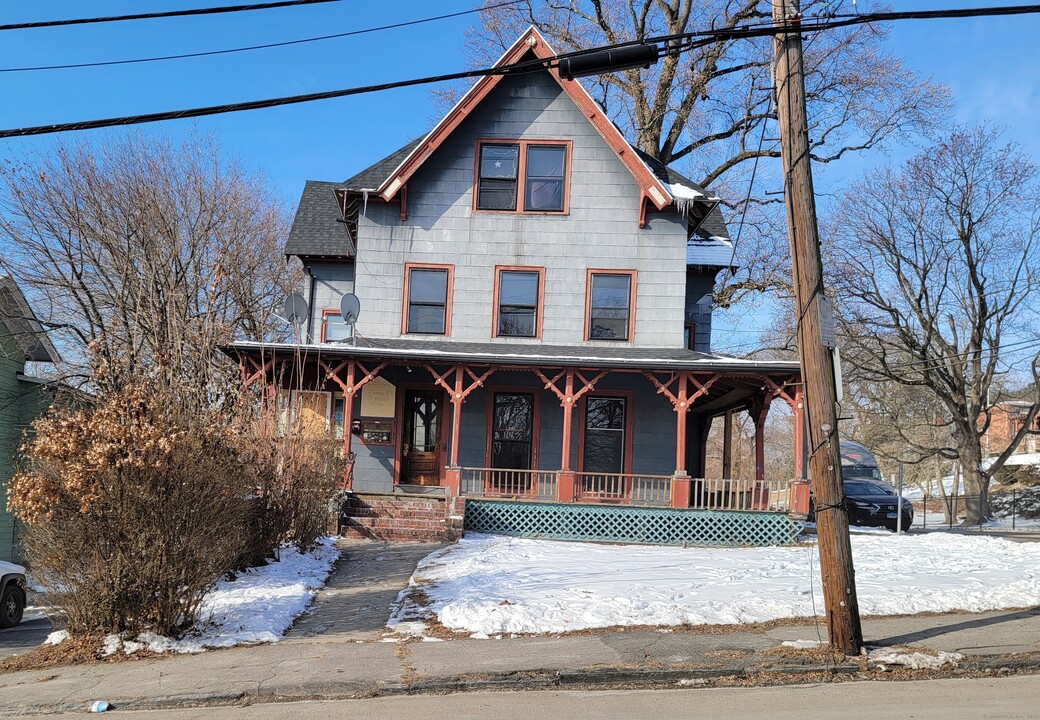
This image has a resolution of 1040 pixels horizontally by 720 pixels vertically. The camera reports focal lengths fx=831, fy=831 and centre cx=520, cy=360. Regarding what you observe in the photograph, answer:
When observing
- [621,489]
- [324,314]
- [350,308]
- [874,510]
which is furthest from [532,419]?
[874,510]

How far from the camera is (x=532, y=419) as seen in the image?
18.5 metres

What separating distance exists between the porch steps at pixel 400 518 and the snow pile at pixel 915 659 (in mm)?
8934

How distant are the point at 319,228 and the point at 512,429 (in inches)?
293

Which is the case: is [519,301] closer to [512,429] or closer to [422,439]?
[512,429]

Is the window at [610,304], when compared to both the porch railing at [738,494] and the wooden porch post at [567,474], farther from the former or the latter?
the porch railing at [738,494]

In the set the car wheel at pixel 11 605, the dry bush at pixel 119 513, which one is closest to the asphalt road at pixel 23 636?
the car wheel at pixel 11 605

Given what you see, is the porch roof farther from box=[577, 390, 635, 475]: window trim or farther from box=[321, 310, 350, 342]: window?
box=[321, 310, 350, 342]: window

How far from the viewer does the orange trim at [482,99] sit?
17875mm

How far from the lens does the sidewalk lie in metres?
7.17

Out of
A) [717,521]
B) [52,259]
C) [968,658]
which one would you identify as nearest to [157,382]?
[968,658]

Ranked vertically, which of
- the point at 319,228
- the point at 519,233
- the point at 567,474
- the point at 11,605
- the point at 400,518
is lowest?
the point at 11,605

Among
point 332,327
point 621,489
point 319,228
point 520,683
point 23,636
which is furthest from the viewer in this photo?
point 319,228

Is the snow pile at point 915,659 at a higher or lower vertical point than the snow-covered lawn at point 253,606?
higher

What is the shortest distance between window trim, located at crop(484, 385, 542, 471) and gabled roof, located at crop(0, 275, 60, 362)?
11.9 m
